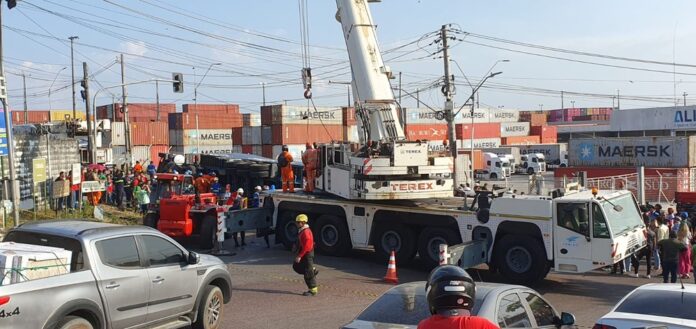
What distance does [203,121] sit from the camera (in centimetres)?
7331

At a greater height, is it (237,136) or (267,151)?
(237,136)

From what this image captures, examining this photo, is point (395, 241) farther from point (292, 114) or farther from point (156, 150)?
point (156, 150)

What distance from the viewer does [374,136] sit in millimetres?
17312

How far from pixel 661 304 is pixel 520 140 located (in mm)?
90104

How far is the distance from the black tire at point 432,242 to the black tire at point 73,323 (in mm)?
9254

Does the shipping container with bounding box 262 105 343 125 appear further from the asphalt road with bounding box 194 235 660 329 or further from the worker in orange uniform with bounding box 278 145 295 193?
the asphalt road with bounding box 194 235 660 329

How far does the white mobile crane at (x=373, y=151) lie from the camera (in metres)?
15.8

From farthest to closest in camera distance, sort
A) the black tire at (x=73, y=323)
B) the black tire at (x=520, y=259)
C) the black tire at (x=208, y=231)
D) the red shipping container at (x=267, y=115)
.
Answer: the red shipping container at (x=267, y=115)
the black tire at (x=208, y=231)
the black tire at (x=520, y=259)
the black tire at (x=73, y=323)

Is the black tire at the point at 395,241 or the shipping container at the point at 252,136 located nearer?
the black tire at the point at 395,241

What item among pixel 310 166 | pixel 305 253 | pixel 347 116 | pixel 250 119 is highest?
pixel 250 119

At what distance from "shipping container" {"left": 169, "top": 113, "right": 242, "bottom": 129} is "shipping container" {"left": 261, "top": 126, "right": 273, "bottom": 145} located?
22.3 ft

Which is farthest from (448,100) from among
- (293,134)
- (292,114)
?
(292,114)

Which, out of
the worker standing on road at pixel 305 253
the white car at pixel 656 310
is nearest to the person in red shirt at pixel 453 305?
the white car at pixel 656 310

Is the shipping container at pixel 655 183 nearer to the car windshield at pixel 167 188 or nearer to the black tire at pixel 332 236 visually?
the black tire at pixel 332 236
